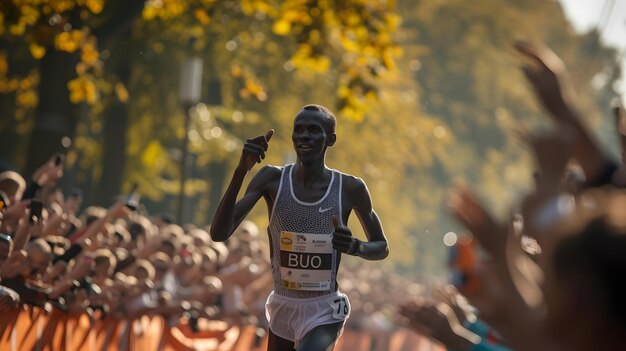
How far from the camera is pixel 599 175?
364 centimetres

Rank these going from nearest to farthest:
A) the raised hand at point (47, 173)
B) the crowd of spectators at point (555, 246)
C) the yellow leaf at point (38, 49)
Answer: the crowd of spectators at point (555, 246) → the raised hand at point (47, 173) → the yellow leaf at point (38, 49)

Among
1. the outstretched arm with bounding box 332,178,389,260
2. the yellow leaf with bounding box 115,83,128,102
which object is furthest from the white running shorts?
the yellow leaf with bounding box 115,83,128,102

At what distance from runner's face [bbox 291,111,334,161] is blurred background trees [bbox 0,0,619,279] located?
1149 millimetres

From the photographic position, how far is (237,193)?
22.8 ft

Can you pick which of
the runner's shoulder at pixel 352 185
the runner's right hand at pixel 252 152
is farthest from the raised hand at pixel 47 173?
the runner's right hand at pixel 252 152

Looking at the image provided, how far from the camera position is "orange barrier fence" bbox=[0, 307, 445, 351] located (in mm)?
8570

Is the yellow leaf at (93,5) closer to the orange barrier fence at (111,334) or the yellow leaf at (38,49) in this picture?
the yellow leaf at (38,49)

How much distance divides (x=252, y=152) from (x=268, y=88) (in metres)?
18.0

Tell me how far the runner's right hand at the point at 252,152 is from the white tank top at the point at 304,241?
671mm

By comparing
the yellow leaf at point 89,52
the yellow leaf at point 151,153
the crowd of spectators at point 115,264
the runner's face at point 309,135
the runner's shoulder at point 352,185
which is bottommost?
the crowd of spectators at point 115,264

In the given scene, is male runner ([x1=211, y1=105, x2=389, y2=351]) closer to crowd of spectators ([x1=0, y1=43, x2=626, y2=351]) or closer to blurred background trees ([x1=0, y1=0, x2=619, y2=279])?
crowd of spectators ([x1=0, y1=43, x2=626, y2=351])

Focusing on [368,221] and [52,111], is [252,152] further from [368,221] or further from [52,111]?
[52,111]

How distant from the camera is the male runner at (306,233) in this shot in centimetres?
721

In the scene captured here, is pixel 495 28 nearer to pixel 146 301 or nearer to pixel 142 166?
pixel 142 166
